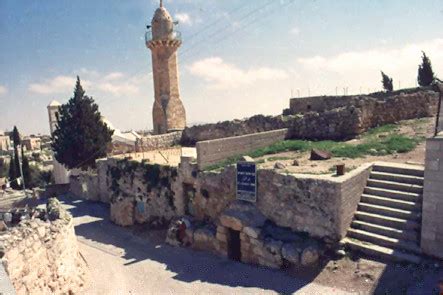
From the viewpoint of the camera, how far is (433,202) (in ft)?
27.8

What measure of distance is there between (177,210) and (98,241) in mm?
3539

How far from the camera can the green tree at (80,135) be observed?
78.6 ft

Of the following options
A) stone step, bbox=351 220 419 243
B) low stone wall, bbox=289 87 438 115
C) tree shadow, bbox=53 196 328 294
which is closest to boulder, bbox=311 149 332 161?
stone step, bbox=351 220 419 243

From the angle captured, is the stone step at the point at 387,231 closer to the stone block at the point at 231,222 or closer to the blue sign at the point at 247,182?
the blue sign at the point at 247,182

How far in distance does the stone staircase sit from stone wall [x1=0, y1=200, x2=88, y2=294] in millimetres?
7610

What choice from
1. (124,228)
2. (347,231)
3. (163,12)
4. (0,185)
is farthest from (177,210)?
(0,185)

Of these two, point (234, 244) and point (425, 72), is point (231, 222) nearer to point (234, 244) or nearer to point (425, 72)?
point (234, 244)

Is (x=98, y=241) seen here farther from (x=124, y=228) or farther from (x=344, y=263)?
(x=344, y=263)

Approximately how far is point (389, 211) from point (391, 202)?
33 centimetres

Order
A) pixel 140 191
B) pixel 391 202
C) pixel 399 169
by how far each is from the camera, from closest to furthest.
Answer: pixel 391 202 < pixel 399 169 < pixel 140 191

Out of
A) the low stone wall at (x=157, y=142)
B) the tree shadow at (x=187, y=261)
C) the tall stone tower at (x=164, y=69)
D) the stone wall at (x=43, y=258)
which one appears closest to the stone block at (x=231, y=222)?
the tree shadow at (x=187, y=261)

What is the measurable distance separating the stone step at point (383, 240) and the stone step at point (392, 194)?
54.1 inches

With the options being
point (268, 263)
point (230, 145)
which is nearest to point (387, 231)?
point (268, 263)

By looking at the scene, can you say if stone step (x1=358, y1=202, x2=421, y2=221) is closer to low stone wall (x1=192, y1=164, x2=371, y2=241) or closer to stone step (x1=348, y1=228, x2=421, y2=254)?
low stone wall (x1=192, y1=164, x2=371, y2=241)
